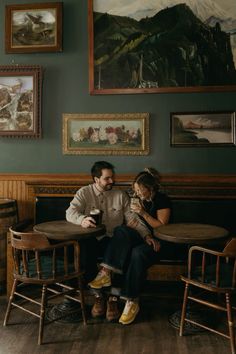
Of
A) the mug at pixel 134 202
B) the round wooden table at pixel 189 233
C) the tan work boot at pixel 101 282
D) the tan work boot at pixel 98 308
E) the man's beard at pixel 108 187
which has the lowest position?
the tan work boot at pixel 98 308

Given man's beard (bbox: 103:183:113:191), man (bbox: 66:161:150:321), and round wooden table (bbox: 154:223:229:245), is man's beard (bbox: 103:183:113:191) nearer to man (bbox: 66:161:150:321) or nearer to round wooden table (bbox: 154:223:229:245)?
man (bbox: 66:161:150:321)

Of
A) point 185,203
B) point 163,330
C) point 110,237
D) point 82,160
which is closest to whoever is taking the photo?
point 163,330

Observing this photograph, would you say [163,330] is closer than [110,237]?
Yes

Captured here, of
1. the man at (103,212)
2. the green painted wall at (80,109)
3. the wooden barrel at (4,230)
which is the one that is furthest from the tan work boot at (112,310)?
the green painted wall at (80,109)

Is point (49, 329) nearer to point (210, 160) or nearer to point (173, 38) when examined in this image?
point (210, 160)

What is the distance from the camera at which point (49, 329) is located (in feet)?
10.4

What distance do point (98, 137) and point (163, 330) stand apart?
2188 millimetres

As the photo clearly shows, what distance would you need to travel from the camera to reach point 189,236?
3018 millimetres

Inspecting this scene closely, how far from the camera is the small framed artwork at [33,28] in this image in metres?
4.41

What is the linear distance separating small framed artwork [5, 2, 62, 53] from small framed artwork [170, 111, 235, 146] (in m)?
1.59

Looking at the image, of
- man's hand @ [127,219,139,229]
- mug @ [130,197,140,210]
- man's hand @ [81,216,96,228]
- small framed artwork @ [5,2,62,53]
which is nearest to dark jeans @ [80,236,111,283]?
man's hand @ [81,216,96,228]

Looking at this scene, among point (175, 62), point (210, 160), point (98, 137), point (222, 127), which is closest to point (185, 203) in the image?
point (210, 160)

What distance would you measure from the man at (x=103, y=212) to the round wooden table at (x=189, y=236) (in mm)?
326

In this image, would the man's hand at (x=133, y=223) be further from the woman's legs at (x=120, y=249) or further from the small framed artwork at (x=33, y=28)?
the small framed artwork at (x=33, y=28)
